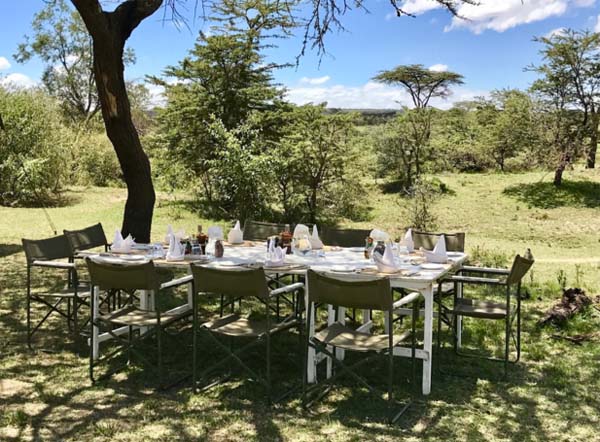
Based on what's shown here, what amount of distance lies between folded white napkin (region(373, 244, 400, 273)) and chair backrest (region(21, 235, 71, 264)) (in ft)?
8.16

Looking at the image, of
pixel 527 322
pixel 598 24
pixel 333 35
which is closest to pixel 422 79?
pixel 598 24

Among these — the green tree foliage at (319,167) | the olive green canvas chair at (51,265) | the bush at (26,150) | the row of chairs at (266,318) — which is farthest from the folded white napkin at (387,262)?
the bush at (26,150)

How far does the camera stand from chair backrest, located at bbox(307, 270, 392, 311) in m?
3.41

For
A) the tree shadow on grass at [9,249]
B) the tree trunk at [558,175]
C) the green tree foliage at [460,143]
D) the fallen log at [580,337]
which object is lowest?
the fallen log at [580,337]

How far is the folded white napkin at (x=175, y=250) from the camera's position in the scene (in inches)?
178

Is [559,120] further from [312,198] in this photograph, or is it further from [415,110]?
[312,198]

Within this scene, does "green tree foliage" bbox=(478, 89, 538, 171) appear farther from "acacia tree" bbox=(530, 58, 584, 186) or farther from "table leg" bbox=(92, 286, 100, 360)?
"table leg" bbox=(92, 286, 100, 360)

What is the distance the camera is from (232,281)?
3.72 meters

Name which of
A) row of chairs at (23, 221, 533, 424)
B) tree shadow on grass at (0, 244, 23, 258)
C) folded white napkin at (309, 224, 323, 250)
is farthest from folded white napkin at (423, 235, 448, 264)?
tree shadow on grass at (0, 244, 23, 258)

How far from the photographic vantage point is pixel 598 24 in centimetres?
1762

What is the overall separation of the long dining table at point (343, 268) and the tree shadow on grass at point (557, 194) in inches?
490

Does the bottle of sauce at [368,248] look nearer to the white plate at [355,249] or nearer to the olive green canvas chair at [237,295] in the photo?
the white plate at [355,249]

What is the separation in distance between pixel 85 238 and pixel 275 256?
1.89 m

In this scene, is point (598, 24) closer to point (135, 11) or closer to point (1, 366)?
point (135, 11)
